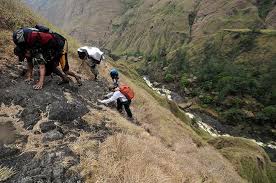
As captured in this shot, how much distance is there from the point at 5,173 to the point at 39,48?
5.92 metres

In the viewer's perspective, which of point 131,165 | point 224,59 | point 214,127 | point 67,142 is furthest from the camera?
point 224,59

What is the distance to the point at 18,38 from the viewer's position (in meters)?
12.7

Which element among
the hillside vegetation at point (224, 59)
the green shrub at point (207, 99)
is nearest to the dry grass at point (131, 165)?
the hillside vegetation at point (224, 59)

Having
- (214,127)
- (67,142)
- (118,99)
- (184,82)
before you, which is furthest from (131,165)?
(184,82)

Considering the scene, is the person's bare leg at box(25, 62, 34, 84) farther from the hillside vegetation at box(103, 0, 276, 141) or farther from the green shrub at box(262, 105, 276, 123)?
the green shrub at box(262, 105, 276, 123)

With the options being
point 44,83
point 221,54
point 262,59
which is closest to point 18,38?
point 44,83

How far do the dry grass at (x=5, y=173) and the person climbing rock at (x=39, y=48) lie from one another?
4.88 m

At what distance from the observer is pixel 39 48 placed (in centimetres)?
1307

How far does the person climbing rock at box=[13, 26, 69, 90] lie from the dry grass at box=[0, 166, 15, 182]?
4875 millimetres

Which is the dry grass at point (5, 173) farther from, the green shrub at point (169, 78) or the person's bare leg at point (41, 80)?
the green shrub at point (169, 78)

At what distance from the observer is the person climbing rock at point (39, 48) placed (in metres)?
12.7

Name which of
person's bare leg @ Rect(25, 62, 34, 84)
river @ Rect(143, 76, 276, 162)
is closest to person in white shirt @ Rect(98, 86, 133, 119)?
person's bare leg @ Rect(25, 62, 34, 84)

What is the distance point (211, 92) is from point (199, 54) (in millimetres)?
37385

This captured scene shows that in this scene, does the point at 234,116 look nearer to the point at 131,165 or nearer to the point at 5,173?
the point at 131,165
